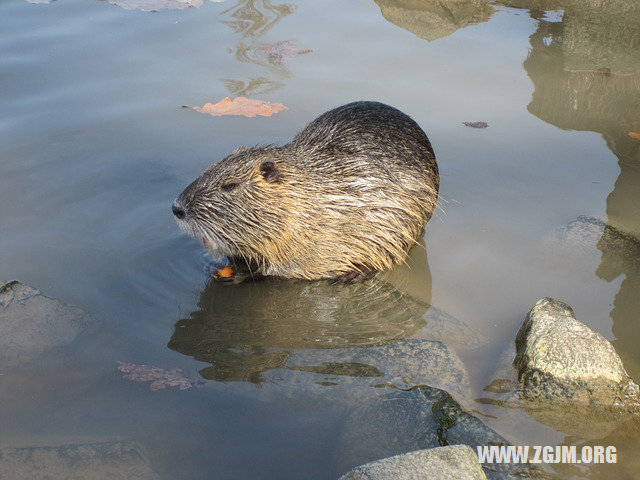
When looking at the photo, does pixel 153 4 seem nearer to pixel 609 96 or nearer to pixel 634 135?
pixel 609 96

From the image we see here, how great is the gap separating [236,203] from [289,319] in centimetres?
66

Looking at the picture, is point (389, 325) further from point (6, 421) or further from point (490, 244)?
point (6, 421)

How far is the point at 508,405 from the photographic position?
3.30 meters

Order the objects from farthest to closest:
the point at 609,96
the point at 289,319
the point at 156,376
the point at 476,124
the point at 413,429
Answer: the point at 609,96
the point at 476,124
the point at 289,319
the point at 156,376
the point at 413,429

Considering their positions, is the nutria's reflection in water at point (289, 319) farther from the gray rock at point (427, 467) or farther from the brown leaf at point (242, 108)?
the brown leaf at point (242, 108)

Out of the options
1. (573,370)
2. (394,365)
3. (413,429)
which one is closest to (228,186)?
(394,365)

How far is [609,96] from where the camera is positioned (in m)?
5.95

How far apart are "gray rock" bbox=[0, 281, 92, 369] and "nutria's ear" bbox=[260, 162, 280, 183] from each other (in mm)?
1127

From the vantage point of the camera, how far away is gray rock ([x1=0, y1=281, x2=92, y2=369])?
11.6ft

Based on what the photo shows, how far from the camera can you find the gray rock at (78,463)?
9.41 ft

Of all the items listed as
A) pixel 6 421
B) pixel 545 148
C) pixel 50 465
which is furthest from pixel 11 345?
pixel 545 148

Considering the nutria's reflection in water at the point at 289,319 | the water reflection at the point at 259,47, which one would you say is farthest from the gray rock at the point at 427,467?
the water reflection at the point at 259,47

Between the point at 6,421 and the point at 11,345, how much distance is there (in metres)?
0.51

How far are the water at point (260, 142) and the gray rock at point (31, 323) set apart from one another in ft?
0.31
